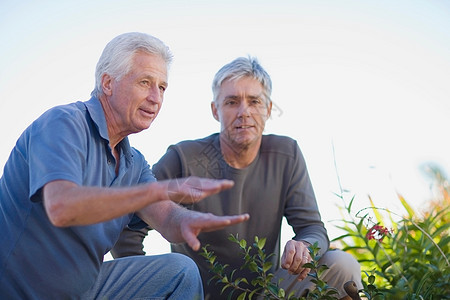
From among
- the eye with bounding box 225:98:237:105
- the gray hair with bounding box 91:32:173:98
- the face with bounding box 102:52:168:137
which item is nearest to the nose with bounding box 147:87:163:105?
the face with bounding box 102:52:168:137

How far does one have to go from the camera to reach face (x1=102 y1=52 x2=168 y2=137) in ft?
8.44

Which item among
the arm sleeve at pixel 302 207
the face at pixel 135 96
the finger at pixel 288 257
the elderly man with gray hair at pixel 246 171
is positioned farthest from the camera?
the elderly man with gray hair at pixel 246 171

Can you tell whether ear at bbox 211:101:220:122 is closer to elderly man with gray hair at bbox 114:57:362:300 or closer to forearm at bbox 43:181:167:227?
elderly man with gray hair at bbox 114:57:362:300

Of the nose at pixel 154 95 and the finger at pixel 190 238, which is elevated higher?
the nose at pixel 154 95

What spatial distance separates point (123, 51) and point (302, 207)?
4.84ft

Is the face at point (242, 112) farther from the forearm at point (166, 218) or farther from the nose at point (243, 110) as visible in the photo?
the forearm at point (166, 218)

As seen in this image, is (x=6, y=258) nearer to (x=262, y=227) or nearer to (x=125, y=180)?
(x=125, y=180)

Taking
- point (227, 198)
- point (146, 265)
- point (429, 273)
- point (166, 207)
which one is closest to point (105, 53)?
point (166, 207)

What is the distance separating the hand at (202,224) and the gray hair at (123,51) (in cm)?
81

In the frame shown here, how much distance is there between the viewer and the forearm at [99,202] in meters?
1.79

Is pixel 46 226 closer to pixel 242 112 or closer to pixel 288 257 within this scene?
pixel 288 257

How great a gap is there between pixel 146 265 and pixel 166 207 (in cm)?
28

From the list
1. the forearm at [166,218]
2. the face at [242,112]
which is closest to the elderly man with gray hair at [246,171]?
the face at [242,112]

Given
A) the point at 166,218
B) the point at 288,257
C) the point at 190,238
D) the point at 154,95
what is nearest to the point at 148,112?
the point at 154,95
